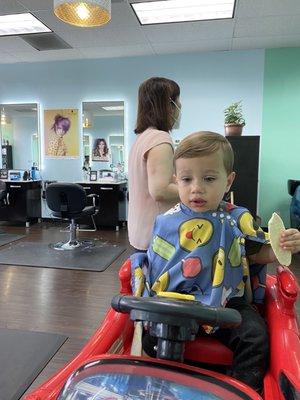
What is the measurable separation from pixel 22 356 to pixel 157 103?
5.07 feet

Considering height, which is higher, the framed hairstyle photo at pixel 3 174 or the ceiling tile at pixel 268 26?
the ceiling tile at pixel 268 26

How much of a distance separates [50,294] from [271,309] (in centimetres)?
210

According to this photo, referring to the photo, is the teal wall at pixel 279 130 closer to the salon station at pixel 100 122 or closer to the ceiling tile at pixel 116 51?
the salon station at pixel 100 122

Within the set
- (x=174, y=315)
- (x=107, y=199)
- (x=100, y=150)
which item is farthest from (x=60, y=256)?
(x=174, y=315)

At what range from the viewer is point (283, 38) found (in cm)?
444

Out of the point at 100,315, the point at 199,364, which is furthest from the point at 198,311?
the point at 100,315

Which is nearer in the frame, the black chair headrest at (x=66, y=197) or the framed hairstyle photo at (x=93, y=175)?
the black chair headrest at (x=66, y=197)

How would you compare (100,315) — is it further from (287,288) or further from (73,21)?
(73,21)

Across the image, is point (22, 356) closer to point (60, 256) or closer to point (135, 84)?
point (60, 256)

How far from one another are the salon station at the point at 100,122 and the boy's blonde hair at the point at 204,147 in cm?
158

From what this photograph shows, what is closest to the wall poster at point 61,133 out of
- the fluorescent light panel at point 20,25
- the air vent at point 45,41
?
the air vent at point 45,41

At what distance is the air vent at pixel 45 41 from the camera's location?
4438 millimetres

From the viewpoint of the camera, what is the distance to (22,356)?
5.93 ft

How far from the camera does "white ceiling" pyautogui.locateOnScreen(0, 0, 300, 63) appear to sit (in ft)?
11.8
